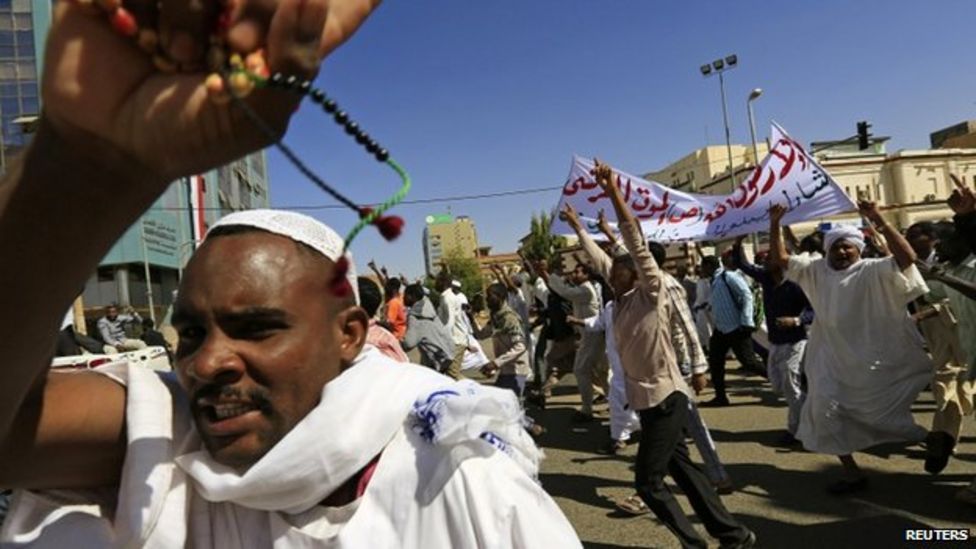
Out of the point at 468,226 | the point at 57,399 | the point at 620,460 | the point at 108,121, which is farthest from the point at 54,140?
the point at 468,226

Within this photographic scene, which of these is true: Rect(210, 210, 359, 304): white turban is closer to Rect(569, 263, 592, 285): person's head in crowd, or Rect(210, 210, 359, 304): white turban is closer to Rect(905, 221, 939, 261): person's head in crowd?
Rect(905, 221, 939, 261): person's head in crowd

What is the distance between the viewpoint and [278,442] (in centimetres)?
118

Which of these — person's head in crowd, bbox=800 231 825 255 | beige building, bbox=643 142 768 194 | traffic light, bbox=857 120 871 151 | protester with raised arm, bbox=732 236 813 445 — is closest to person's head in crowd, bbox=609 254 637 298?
protester with raised arm, bbox=732 236 813 445

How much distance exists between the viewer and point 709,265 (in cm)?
900

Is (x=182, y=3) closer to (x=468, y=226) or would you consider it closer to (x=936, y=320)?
(x=936, y=320)

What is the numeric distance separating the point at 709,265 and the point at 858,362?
13.6ft

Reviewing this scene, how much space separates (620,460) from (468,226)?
78.8m

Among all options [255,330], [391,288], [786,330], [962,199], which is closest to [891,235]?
[962,199]

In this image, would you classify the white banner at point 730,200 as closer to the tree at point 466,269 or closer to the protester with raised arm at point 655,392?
the protester with raised arm at point 655,392

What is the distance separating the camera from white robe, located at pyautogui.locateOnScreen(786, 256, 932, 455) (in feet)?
15.8

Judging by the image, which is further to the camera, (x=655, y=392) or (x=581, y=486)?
(x=581, y=486)

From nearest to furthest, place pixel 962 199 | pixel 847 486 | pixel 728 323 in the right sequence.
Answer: pixel 962 199
pixel 847 486
pixel 728 323
